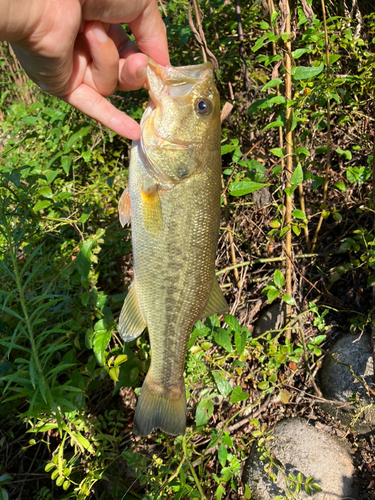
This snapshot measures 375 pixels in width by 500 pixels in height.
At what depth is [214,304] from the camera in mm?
2010

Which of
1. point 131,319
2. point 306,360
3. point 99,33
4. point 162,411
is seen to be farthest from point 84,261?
point 306,360

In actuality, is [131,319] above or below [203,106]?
below

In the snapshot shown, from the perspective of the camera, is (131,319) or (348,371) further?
A: (348,371)

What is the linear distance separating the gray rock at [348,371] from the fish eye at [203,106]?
82.0 inches

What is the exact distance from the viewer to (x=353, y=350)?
288 centimetres

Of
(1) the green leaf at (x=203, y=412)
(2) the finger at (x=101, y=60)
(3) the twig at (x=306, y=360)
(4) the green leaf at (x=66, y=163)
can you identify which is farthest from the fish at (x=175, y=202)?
(4) the green leaf at (x=66, y=163)

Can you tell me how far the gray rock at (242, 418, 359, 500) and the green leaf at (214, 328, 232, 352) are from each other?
35.2 inches

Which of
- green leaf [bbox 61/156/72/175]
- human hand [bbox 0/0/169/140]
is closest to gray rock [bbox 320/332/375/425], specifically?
human hand [bbox 0/0/169/140]

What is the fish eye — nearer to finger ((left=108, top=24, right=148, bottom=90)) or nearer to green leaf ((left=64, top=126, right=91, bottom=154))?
finger ((left=108, top=24, right=148, bottom=90))

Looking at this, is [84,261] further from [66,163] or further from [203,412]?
[66,163]

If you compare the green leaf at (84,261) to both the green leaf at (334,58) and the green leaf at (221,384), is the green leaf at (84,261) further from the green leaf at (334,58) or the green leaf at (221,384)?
the green leaf at (334,58)

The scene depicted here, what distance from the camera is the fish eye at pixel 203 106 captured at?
6.07 feet

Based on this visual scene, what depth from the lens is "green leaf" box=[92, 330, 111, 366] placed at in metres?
2.35

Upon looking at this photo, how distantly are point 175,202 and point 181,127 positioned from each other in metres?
0.39
